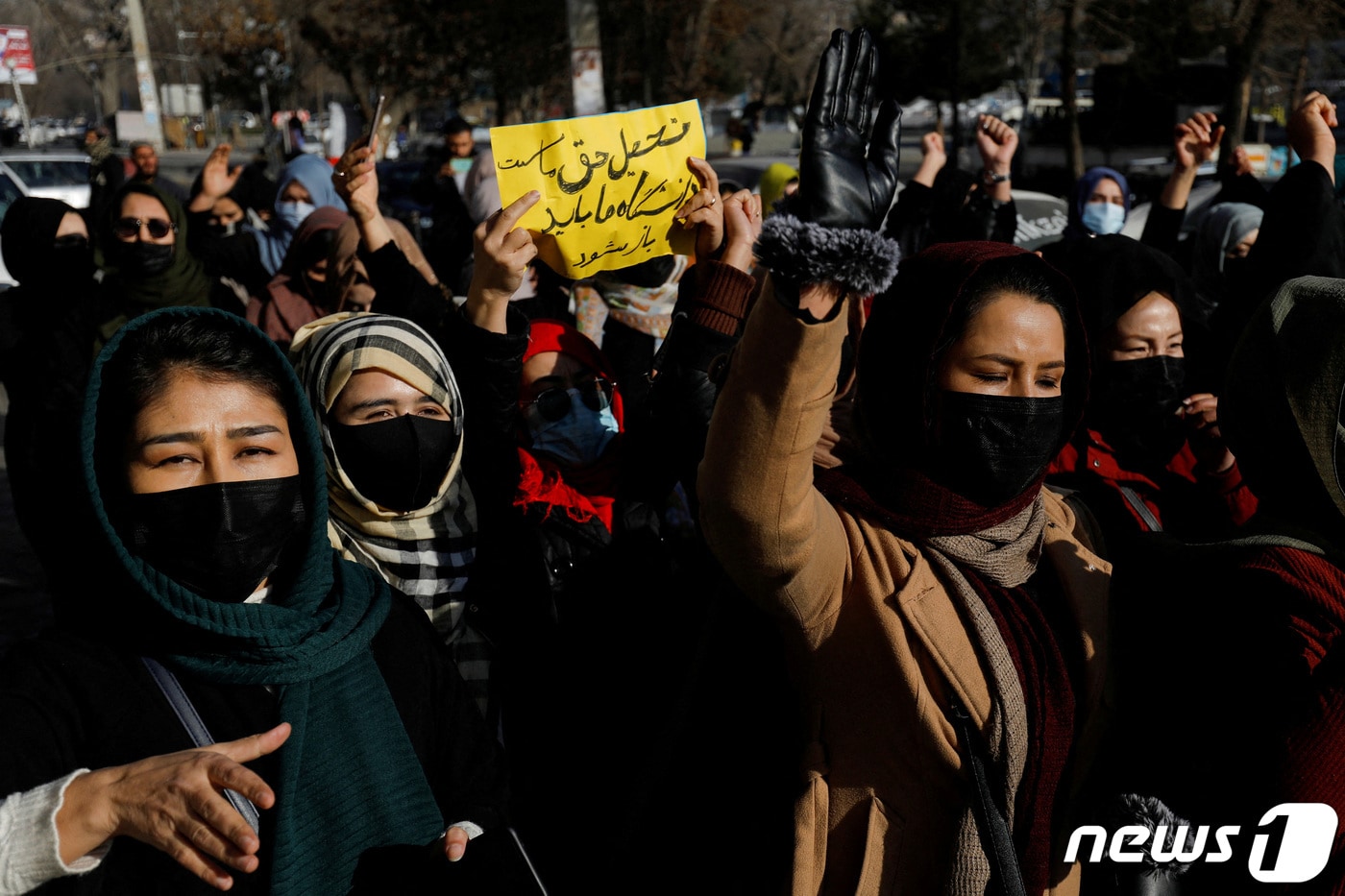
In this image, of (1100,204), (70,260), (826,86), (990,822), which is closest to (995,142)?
(1100,204)

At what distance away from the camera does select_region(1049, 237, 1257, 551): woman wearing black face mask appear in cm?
275

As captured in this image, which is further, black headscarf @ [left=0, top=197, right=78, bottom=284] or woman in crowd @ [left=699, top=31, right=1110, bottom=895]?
black headscarf @ [left=0, top=197, right=78, bottom=284]

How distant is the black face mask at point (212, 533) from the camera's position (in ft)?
5.56

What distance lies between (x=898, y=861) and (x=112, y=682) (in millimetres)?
1147

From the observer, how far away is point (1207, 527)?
8.86 ft

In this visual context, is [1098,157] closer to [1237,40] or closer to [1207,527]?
[1237,40]

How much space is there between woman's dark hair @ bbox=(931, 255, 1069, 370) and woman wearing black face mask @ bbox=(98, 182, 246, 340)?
382 centimetres

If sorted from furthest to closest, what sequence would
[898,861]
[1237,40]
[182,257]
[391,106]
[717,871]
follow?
[391,106], [1237,40], [182,257], [717,871], [898,861]

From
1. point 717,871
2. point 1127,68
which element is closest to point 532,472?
point 717,871

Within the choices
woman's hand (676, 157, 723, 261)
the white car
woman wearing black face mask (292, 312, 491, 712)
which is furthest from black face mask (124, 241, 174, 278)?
the white car

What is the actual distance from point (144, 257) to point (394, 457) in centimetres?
308

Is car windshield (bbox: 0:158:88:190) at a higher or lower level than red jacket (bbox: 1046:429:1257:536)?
lower

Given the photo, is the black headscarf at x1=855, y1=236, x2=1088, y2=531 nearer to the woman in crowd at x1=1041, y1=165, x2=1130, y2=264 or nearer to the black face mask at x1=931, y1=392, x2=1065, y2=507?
the black face mask at x1=931, y1=392, x2=1065, y2=507

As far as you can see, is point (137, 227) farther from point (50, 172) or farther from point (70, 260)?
point (50, 172)
